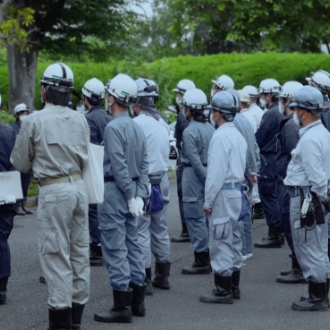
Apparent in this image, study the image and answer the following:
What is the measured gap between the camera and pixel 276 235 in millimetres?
10953

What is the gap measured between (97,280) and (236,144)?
7.51ft

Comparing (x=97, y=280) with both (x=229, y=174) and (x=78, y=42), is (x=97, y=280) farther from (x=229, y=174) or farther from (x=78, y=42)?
(x=78, y=42)

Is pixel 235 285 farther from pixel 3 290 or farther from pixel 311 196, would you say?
pixel 3 290

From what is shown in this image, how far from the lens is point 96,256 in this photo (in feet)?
31.2

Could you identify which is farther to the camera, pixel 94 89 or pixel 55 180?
pixel 94 89

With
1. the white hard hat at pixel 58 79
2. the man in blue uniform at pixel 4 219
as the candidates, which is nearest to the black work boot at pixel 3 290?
the man in blue uniform at pixel 4 219

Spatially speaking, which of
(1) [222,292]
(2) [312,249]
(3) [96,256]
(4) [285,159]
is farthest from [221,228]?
(3) [96,256]

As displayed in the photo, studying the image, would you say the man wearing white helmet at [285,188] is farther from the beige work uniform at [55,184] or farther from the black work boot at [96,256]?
the beige work uniform at [55,184]

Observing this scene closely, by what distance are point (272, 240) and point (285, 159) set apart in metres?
2.03

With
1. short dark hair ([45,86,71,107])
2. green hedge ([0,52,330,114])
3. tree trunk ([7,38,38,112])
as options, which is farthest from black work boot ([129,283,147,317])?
green hedge ([0,52,330,114])

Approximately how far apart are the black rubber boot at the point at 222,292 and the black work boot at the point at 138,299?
778 millimetres

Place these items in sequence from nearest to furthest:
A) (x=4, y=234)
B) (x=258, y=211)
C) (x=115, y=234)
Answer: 1. (x=115, y=234)
2. (x=4, y=234)
3. (x=258, y=211)

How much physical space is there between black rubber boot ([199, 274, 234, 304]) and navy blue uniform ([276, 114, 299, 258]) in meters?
1.17

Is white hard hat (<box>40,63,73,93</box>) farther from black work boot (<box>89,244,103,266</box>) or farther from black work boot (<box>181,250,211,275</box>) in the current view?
black work boot (<box>89,244,103,266</box>)
